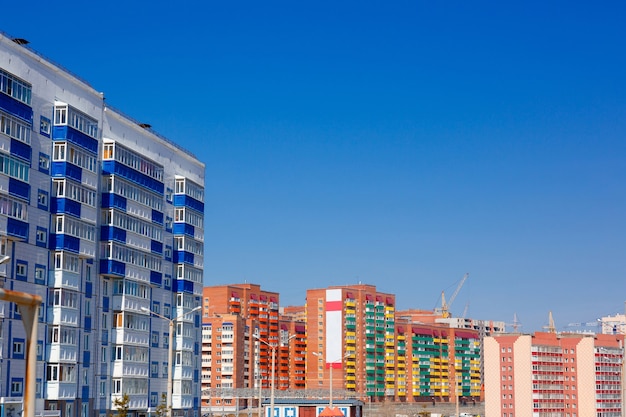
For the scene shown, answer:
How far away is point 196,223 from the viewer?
390 feet

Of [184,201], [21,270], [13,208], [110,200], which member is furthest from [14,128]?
[184,201]

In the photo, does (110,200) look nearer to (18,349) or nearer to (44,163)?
(44,163)

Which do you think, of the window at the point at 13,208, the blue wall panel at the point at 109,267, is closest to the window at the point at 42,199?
the window at the point at 13,208

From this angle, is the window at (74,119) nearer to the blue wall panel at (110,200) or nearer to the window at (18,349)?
the blue wall panel at (110,200)

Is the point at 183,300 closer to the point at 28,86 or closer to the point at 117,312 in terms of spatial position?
the point at 117,312

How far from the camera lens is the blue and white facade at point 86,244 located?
80750 millimetres

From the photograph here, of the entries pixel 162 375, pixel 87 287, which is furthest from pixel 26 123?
pixel 162 375

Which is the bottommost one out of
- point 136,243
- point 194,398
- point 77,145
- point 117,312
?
point 194,398

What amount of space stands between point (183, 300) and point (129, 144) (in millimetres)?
22024

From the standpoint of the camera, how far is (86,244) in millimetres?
90875

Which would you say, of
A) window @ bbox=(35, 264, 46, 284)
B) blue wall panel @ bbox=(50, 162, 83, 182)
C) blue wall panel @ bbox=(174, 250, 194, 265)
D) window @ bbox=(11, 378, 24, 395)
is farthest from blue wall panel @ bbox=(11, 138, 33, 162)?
blue wall panel @ bbox=(174, 250, 194, 265)

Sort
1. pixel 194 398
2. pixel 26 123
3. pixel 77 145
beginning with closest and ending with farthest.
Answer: pixel 26 123, pixel 77 145, pixel 194 398

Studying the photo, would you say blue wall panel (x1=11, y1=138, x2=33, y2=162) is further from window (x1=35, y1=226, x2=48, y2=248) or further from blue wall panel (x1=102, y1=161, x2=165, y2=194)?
blue wall panel (x1=102, y1=161, x2=165, y2=194)

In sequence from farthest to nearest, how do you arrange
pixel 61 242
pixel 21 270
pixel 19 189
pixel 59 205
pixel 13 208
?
pixel 59 205 → pixel 61 242 → pixel 21 270 → pixel 19 189 → pixel 13 208
